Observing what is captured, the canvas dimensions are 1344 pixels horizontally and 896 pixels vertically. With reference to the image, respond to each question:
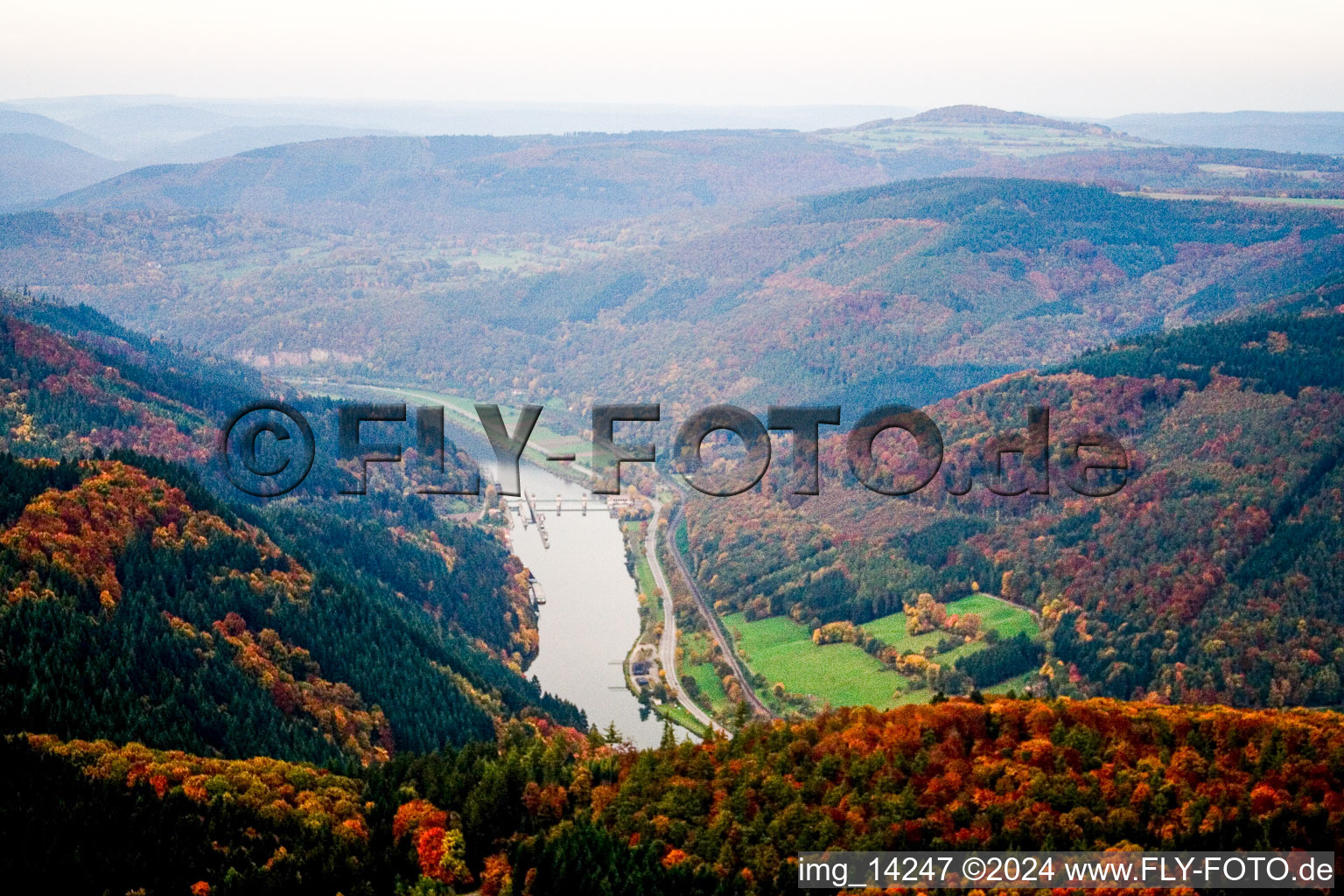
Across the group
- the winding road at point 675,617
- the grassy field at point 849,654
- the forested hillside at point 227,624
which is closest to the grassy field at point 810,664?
the grassy field at point 849,654

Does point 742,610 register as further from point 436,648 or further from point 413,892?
point 413,892

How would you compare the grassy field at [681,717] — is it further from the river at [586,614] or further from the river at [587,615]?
the river at [587,615]

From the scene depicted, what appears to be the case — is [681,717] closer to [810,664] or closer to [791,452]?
[810,664]

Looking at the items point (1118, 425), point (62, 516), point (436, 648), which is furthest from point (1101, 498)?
point (62, 516)

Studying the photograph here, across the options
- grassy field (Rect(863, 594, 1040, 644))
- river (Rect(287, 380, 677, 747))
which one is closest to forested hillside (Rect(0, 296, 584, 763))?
river (Rect(287, 380, 677, 747))

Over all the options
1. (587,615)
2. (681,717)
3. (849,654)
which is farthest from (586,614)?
(681,717)

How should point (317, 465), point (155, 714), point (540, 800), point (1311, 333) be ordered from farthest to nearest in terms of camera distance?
point (317, 465) < point (1311, 333) < point (155, 714) < point (540, 800)

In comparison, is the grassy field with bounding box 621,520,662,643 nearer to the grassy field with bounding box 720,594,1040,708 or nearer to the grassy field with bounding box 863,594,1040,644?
the grassy field with bounding box 720,594,1040,708

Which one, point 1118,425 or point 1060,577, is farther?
point 1118,425
